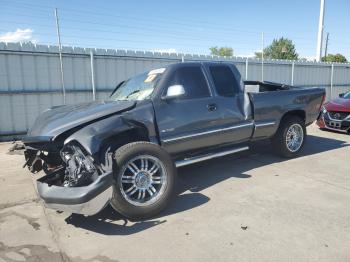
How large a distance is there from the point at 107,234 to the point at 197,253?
107 centimetres

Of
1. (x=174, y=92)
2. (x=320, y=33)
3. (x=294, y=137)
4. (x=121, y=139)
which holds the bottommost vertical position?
(x=294, y=137)

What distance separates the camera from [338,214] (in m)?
3.83

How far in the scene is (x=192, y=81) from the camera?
4977mm

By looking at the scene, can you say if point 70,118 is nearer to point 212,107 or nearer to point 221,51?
point 212,107

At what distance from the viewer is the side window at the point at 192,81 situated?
4.84m

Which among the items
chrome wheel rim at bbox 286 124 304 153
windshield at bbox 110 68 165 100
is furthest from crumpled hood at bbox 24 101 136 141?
chrome wheel rim at bbox 286 124 304 153

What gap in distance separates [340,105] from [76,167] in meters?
7.99

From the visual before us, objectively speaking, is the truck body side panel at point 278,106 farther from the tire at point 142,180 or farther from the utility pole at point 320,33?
the utility pole at point 320,33

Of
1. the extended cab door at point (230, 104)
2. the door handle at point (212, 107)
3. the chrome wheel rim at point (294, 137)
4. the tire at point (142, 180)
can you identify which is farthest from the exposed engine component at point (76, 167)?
the chrome wheel rim at point (294, 137)

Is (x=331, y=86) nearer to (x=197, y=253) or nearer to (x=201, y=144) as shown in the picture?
(x=201, y=144)

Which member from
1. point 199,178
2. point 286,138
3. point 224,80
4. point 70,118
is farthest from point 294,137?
point 70,118

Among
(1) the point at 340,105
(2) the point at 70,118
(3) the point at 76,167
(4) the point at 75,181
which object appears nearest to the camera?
(4) the point at 75,181

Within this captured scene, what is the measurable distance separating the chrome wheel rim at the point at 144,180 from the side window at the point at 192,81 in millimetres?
1314

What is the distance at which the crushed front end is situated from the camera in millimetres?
3357
